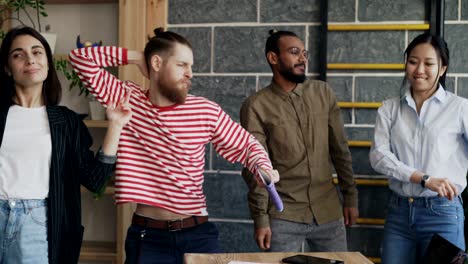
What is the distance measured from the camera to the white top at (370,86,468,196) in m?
2.32

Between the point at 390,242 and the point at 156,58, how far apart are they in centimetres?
129

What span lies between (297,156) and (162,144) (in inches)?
30.0

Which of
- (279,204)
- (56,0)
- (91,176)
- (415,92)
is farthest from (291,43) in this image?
(56,0)

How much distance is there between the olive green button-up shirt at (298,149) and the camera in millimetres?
2523

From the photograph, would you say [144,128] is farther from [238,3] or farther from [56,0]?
[56,0]

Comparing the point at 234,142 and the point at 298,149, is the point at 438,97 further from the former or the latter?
the point at 234,142

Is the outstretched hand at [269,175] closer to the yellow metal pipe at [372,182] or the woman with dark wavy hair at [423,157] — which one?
the woman with dark wavy hair at [423,157]

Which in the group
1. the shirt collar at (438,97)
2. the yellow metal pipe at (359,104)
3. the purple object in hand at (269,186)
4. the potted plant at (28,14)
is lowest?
the purple object in hand at (269,186)

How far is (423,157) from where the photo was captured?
2.34 meters

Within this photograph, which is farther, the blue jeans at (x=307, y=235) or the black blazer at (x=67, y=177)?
the blue jeans at (x=307, y=235)

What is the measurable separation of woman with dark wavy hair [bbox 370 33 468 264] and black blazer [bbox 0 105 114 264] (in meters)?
1.24

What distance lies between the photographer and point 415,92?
2451 millimetres

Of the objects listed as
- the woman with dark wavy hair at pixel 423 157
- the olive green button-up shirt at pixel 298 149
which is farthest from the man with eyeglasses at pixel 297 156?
the woman with dark wavy hair at pixel 423 157

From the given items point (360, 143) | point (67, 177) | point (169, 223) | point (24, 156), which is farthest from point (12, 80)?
point (360, 143)
